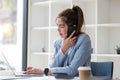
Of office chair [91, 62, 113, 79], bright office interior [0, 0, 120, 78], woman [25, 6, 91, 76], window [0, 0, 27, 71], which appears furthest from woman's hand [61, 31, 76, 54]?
window [0, 0, 27, 71]

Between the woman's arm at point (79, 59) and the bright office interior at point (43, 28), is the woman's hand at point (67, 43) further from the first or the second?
the bright office interior at point (43, 28)

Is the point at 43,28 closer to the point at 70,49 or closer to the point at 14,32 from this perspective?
the point at 14,32

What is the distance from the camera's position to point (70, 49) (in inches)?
94.3

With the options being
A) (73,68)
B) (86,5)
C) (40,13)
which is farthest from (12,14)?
(73,68)

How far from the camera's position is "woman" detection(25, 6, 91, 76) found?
7.35 ft

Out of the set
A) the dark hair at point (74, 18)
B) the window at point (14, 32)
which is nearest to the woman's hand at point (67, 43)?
the dark hair at point (74, 18)

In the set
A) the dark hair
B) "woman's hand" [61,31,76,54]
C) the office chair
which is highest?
the dark hair

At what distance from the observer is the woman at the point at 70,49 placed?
2240mm

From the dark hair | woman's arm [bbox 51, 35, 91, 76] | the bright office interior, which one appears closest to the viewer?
woman's arm [bbox 51, 35, 91, 76]

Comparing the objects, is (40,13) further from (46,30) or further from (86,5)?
(86,5)

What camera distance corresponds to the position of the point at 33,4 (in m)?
4.19

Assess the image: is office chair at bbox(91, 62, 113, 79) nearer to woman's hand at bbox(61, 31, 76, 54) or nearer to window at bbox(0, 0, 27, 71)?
woman's hand at bbox(61, 31, 76, 54)


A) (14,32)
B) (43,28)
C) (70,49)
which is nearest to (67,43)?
(70,49)

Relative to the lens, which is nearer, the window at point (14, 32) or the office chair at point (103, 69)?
the office chair at point (103, 69)
